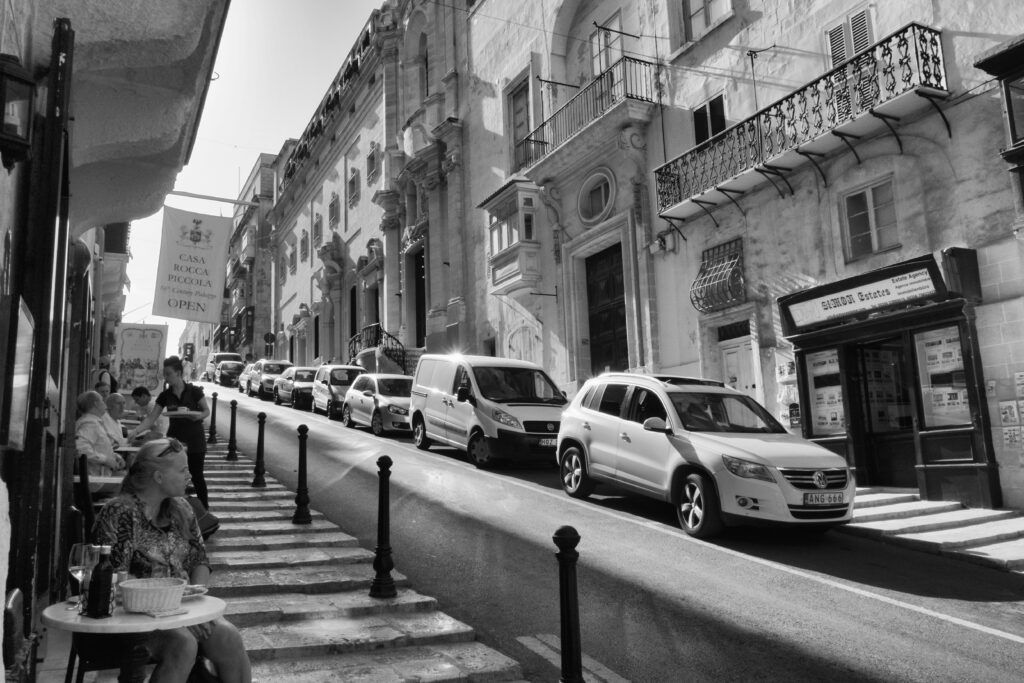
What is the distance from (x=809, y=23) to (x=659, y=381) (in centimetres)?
791

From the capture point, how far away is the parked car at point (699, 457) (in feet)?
27.6

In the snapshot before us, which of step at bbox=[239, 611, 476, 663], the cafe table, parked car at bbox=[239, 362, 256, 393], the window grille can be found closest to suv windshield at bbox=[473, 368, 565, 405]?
the window grille

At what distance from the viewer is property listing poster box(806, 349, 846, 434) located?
13180mm

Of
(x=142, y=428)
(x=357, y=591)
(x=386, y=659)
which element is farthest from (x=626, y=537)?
(x=142, y=428)

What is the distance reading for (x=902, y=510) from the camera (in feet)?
34.2

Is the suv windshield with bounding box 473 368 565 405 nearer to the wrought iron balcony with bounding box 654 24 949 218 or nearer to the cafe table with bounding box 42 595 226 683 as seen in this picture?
the wrought iron balcony with bounding box 654 24 949 218

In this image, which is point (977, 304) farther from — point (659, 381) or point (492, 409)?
point (492, 409)

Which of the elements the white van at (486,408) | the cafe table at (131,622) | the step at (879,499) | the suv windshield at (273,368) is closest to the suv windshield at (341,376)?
the white van at (486,408)

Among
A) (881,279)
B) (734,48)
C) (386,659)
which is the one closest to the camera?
(386,659)

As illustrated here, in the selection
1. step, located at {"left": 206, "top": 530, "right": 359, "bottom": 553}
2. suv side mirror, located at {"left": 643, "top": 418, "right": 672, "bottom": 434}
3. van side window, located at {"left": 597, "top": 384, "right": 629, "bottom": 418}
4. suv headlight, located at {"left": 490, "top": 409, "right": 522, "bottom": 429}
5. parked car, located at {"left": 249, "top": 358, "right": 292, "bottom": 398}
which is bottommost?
step, located at {"left": 206, "top": 530, "right": 359, "bottom": 553}

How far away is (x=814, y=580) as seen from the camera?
7.17 metres

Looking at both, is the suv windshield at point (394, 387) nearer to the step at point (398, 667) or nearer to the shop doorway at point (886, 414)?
the shop doorway at point (886, 414)

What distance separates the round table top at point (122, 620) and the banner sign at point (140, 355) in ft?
39.9

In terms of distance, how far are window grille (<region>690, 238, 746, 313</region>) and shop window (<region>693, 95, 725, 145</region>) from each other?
7.55 feet
